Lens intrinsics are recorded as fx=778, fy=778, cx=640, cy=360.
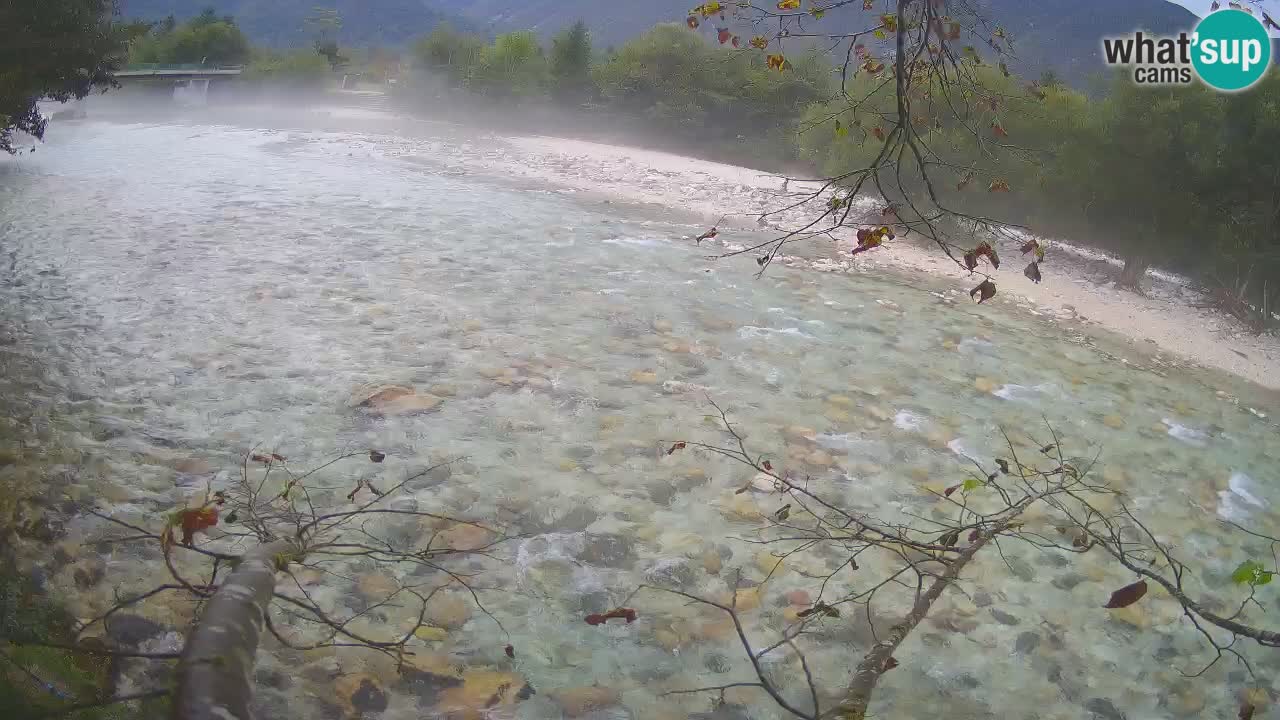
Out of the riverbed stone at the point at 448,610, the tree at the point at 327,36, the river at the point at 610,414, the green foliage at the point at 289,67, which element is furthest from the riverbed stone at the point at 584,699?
the tree at the point at 327,36

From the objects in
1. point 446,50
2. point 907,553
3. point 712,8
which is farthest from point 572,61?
point 907,553

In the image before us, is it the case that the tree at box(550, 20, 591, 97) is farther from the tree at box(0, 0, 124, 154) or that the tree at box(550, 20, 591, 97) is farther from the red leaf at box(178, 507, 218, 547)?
the red leaf at box(178, 507, 218, 547)

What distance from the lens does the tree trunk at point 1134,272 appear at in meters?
8.45

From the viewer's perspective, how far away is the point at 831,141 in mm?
11953

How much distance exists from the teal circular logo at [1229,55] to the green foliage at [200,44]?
25.1 metres

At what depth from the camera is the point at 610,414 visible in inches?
182

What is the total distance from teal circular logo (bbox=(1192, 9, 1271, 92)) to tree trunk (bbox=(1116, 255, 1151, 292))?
5.97ft

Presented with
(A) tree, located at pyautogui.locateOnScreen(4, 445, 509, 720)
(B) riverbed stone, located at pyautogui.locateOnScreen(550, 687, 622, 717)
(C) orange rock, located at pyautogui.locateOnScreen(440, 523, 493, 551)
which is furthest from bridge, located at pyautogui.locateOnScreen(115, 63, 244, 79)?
(B) riverbed stone, located at pyautogui.locateOnScreen(550, 687, 622, 717)

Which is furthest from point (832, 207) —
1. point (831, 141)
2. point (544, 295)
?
point (831, 141)

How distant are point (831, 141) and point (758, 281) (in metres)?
5.36

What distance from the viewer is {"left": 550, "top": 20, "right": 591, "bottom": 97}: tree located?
20.3 metres

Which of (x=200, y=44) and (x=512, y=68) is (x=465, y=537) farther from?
(x=200, y=44)

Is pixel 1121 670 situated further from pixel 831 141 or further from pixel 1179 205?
pixel 831 141

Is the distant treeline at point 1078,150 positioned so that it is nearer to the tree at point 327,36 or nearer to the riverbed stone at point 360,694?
the riverbed stone at point 360,694
